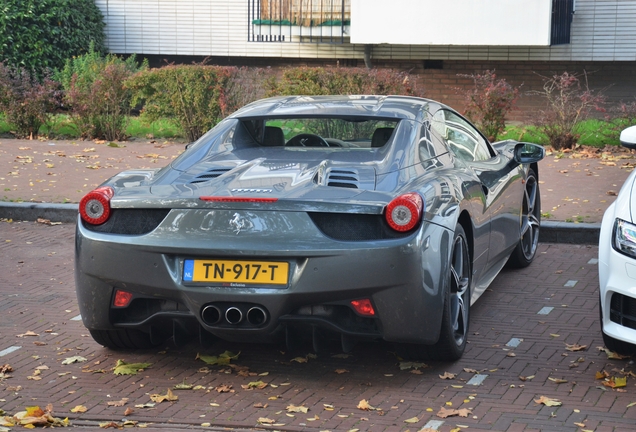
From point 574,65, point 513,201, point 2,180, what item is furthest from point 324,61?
point 513,201

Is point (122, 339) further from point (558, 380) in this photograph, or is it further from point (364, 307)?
point (558, 380)

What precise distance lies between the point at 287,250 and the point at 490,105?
391 inches

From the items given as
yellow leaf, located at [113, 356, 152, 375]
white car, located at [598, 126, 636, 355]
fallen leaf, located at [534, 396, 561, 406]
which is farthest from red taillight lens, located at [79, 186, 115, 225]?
white car, located at [598, 126, 636, 355]

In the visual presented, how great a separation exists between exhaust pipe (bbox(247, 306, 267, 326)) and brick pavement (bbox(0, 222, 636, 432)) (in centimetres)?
38

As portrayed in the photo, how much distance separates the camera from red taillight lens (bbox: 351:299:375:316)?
4.71m

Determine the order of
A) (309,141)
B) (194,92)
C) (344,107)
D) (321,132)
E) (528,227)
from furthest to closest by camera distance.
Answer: (194,92)
(528,227)
(321,132)
(309,141)
(344,107)

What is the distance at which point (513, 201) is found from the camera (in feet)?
23.1

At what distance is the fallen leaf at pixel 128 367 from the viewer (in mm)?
5191

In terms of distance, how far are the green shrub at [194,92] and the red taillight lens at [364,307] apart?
10.5 m

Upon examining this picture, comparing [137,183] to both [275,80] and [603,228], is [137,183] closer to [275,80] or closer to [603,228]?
[603,228]

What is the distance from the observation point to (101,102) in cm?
1520

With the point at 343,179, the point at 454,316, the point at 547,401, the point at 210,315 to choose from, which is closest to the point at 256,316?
the point at 210,315

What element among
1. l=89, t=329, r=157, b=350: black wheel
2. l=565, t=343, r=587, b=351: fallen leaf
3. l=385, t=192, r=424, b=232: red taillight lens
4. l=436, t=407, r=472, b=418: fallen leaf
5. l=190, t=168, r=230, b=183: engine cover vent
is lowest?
Answer: l=565, t=343, r=587, b=351: fallen leaf

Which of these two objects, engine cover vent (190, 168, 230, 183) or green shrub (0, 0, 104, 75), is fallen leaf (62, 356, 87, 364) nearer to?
engine cover vent (190, 168, 230, 183)
